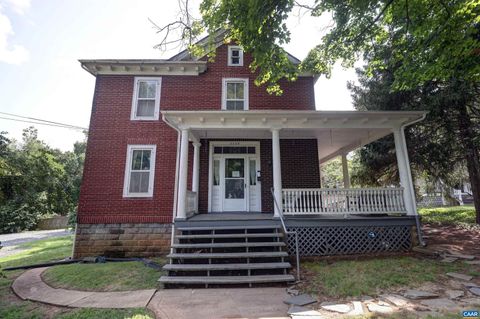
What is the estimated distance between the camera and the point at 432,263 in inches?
201

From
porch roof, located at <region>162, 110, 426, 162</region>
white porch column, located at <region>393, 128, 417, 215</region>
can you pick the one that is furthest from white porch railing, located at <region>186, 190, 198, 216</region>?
white porch column, located at <region>393, 128, 417, 215</region>

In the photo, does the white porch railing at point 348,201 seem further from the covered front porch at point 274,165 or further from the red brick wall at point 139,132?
the red brick wall at point 139,132

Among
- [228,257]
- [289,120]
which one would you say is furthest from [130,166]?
[289,120]

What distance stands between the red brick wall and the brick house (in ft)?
0.12

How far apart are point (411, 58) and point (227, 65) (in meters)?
6.34

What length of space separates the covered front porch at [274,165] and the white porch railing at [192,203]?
33mm

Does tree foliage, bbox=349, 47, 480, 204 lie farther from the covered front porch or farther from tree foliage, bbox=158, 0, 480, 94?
the covered front porch

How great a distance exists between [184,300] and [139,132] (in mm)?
6090

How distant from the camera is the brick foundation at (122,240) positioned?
732 centimetres

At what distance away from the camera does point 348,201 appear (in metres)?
6.62

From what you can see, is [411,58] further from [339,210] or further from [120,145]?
[120,145]

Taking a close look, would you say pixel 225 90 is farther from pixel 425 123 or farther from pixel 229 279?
pixel 425 123

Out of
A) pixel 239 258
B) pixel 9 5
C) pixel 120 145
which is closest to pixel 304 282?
pixel 239 258

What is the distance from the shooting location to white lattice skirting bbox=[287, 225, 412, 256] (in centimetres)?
620
